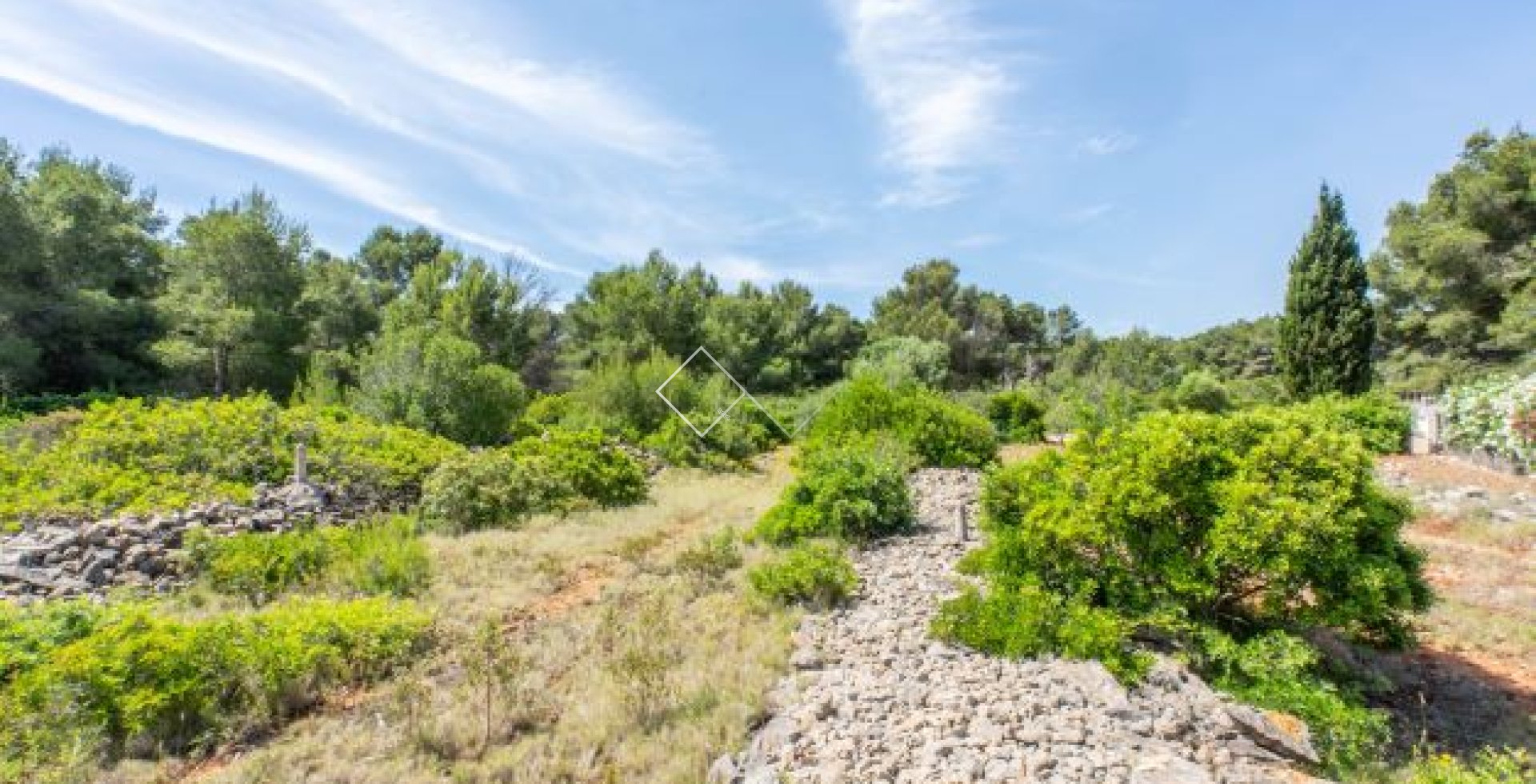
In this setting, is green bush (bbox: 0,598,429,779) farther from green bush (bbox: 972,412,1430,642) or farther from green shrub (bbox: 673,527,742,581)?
green bush (bbox: 972,412,1430,642)

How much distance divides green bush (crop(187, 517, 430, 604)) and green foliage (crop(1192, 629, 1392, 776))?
6.01 m

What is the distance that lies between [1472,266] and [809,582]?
2394 cm

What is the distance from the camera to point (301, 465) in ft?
29.8

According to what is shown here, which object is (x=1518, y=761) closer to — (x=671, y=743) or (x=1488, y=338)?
(x=671, y=743)

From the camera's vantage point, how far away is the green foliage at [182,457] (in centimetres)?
779

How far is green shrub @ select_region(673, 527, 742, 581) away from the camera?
6941mm

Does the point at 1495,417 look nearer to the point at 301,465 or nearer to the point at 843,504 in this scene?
the point at 843,504

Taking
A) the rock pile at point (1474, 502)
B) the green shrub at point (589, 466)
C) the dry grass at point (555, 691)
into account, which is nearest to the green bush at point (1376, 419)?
the rock pile at point (1474, 502)

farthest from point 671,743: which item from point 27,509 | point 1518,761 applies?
point 27,509

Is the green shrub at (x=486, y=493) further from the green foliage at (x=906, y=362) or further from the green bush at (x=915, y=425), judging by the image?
the green foliage at (x=906, y=362)

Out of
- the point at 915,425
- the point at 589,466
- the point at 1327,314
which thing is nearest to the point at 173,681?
the point at 589,466

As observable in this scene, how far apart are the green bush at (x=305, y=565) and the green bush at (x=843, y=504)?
3364 mm

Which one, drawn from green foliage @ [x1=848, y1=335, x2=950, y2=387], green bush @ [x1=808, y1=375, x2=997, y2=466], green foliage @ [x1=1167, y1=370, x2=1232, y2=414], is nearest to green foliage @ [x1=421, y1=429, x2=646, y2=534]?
green bush @ [x1=808, y1=375, x2=997, y2=466]

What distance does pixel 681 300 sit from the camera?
1030 inches
